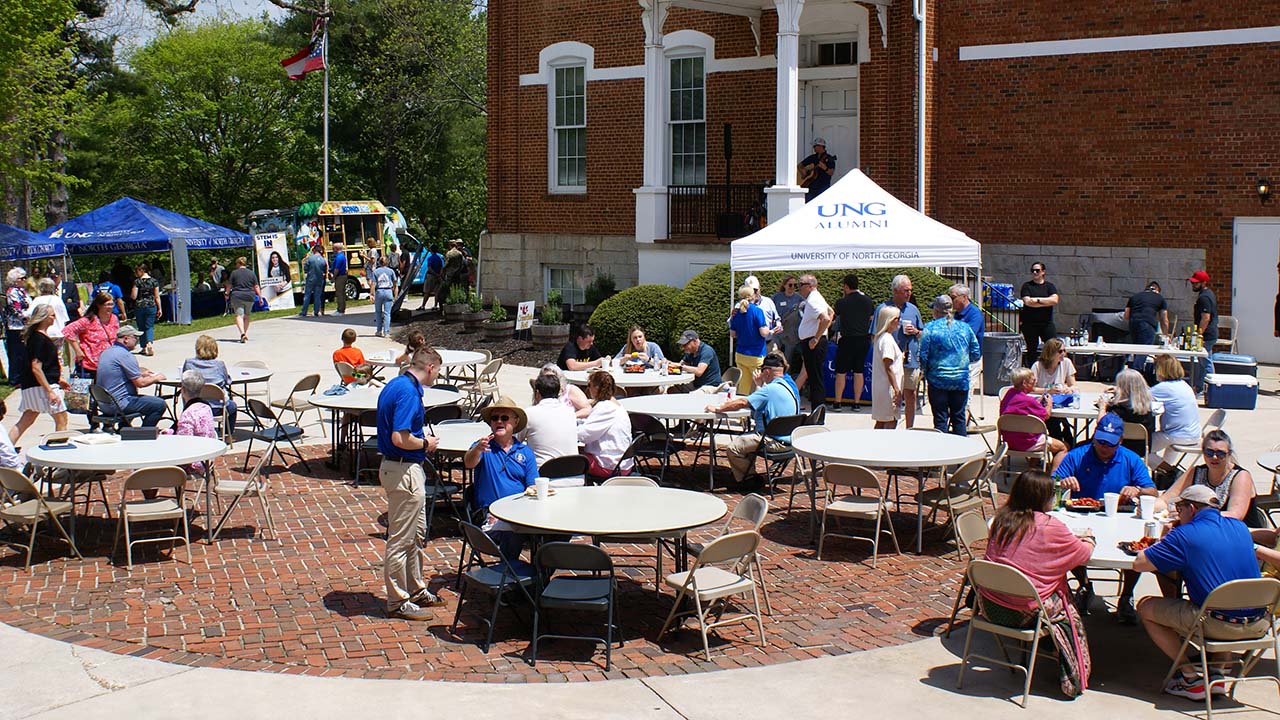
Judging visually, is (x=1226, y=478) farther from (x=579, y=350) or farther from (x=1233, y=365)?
(x=1233, y=365)

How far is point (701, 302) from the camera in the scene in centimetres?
1939

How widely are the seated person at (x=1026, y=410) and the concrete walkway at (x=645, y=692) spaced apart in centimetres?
369

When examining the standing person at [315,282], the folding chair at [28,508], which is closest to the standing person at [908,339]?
the folding chair at [28,508]

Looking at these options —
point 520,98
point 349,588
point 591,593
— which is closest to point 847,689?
point 591,593

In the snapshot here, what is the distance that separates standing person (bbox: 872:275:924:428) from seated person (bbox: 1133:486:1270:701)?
7094 millimetres

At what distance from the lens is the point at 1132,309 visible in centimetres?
1870

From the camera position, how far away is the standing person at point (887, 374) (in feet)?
45.2

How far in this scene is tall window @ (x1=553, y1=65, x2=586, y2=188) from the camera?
2641cm

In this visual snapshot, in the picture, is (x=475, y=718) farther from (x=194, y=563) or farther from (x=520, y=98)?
(x=520, y=98)

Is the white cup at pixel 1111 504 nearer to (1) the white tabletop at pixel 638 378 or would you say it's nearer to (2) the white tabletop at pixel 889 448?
(2) the white tabletop at pixel 889 448

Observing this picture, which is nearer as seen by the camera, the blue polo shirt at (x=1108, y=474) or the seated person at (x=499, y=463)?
the seated person at (x=499, y=463)

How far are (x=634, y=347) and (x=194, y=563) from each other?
628 cm

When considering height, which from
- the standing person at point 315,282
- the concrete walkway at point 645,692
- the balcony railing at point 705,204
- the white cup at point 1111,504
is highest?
the balcony railing at point 705,204

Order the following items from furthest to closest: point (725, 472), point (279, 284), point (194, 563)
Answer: point (279, 284), point (725, 472), point (194, 563)
